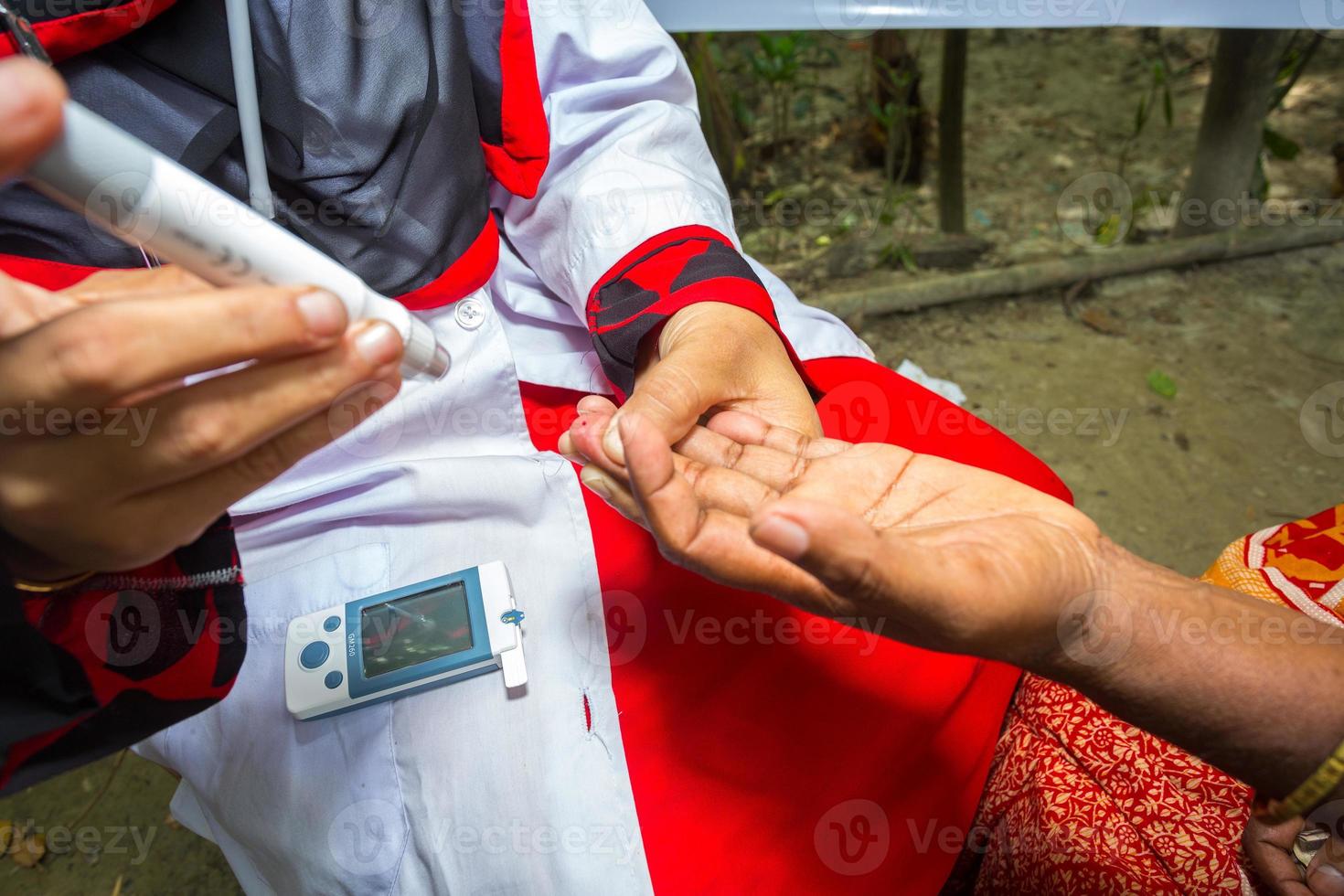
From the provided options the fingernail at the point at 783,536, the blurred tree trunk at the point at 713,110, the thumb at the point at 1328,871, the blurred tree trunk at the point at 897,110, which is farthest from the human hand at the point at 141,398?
the blurred tree trunk at the point at 897,110

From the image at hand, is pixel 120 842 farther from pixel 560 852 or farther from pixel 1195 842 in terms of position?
pixel 1195 842

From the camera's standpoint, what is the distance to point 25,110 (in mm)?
455

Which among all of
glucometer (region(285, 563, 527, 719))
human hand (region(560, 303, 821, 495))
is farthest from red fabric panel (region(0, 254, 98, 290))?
human hand (region(560, 303, 821, 495))

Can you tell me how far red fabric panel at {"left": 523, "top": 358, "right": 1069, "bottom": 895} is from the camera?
2.55 feet

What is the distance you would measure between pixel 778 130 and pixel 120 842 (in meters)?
3.02

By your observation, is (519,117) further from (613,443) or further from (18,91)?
(18,91)

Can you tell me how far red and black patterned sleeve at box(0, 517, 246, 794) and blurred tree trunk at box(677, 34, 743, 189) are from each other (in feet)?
7.00

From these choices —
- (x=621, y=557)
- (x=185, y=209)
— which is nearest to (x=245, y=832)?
(x=621, y=557)

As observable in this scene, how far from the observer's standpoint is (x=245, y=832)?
82 centimetres

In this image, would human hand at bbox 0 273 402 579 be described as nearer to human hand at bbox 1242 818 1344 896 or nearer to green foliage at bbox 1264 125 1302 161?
human hand at bbox 1242 818 1344 896

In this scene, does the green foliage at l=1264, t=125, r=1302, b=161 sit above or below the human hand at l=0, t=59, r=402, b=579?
below

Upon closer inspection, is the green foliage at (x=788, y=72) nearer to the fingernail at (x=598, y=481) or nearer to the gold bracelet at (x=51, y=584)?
the fingernail at (x=598, y=481)

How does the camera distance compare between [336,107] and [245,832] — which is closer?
[245,832]

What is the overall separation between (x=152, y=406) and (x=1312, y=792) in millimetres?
914
